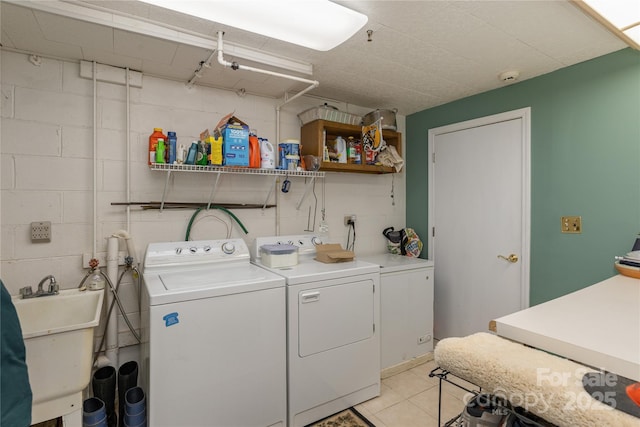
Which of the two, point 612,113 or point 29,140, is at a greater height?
point 612,113

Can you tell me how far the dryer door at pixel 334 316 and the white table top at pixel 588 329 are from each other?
3.67 ft

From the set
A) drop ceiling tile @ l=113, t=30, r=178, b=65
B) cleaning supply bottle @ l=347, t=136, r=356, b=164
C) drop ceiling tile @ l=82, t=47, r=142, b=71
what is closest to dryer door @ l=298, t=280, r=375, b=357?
cleaning supply bottle @ l=347, t=136, r=356, b=164

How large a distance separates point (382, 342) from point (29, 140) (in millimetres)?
2700

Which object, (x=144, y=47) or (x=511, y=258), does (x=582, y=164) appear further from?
(x=144, y=47)

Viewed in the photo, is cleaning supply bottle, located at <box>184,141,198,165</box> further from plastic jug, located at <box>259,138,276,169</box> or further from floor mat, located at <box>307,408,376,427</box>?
floor mat, located at <box>307,408,376,427</box>

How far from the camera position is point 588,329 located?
3.19ft

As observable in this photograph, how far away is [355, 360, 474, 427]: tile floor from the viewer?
81.0 inches

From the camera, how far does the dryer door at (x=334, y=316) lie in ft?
6.34

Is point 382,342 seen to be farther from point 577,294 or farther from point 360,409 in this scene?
point 577,294

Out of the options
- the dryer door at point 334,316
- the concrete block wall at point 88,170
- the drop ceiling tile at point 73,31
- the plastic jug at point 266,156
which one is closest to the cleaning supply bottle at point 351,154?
the concrete block wall at point 88,170

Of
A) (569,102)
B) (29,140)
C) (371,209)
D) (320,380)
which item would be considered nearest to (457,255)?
(371,209)

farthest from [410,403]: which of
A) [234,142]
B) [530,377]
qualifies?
[234,142]

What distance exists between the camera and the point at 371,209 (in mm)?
3238

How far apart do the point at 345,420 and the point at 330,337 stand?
544mm
